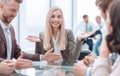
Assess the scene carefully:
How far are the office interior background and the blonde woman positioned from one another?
8.14 ft

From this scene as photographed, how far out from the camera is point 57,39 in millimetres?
3148

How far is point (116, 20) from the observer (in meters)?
1.03

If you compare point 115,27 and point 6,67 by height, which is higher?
point 115,27

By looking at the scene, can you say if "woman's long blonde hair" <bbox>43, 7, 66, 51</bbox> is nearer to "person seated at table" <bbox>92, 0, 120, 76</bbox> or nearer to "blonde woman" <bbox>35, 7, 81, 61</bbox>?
"blonde woman" <bbox>35, 7, 81, 61</bbox>

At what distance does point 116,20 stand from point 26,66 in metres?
1.13

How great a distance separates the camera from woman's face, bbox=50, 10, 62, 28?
311cm

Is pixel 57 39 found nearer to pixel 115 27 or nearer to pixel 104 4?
pixel 104 4

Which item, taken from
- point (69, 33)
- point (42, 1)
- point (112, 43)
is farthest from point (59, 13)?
point (42, 1)

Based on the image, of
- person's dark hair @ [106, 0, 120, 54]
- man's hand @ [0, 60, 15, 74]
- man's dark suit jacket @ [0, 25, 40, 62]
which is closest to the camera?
person's dark hair @ [106, 0, 120, 54]

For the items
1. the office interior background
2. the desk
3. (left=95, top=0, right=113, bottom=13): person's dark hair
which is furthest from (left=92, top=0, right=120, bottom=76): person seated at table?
the office interior background

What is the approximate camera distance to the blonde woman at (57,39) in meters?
3.05

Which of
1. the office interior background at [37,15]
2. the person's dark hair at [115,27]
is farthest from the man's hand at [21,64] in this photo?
the office interior background at [37,15]

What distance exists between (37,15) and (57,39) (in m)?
5.20

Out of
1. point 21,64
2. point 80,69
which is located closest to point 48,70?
point 21,64
